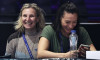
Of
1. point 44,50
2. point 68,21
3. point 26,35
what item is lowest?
point 44,50

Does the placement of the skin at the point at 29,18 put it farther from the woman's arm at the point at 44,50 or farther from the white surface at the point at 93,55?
the white surface at the point at 93,55

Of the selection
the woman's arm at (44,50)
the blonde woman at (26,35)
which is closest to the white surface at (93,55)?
the woman's arm at (44,50)

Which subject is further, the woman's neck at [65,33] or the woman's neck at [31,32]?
the woman's neck at [31,32]

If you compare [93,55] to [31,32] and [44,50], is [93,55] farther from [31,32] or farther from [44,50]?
[31,32]

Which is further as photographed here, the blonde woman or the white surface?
the blonde woman

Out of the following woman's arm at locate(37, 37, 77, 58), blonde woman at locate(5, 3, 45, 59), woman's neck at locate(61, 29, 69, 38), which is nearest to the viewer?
woman's arm at locate(37, 37, 77, 58)

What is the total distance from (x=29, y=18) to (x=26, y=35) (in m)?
0.19

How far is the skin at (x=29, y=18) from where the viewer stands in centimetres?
269

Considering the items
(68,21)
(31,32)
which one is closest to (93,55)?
(68,21)

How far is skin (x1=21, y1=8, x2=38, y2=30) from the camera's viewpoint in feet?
8.82

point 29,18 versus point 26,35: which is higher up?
point 29,18

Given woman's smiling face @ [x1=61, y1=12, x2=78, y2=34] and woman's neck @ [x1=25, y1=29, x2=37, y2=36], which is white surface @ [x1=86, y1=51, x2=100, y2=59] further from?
woman's neck @ [x1=25, y1=29, x2=37, y2=36]

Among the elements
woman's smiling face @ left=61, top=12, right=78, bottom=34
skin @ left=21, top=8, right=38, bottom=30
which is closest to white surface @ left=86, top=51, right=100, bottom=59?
woman's smiling face @ left=61, top=12, right=78, bottom=34

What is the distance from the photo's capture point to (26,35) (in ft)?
8.99
